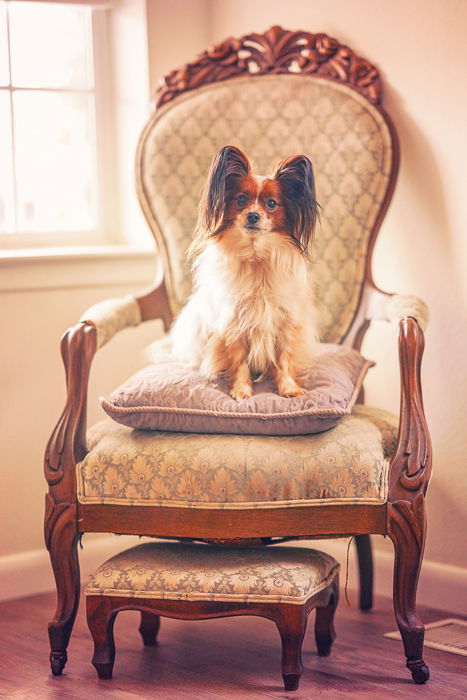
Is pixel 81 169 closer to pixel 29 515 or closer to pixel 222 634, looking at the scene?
pixel 29 515

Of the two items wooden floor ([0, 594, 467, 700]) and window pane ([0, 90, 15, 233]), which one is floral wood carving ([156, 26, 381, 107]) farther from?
wooden floor ([0, 594, 467, 700])

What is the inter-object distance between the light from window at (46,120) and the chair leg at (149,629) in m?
1.39

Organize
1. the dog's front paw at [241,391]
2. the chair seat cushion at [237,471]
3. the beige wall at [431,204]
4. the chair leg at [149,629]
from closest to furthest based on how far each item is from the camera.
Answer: the chair seat cushion at [237,471] → the dog's front paw at [241,391] → the chair leg at [149,629] → the beige wall at [431,204]

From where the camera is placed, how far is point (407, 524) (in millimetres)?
2166

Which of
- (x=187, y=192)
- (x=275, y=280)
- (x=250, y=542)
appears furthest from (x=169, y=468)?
(x=187, y=192)

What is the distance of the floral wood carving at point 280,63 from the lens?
282 cm

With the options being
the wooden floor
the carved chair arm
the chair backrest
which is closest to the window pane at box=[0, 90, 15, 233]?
the chair backrest

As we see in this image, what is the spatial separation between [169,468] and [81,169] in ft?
5.01

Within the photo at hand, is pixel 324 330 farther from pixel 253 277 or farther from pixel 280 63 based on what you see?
pixel 280 63

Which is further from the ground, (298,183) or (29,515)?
(298,183)

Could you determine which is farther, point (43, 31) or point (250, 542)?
point (43, 31)

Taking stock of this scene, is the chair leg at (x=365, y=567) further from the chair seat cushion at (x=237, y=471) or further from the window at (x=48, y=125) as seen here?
the window at (x=48, y=125)

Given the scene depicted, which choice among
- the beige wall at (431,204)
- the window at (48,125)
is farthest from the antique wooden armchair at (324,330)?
the window at (48,125)

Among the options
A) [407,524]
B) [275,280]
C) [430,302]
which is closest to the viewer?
[407,524]
